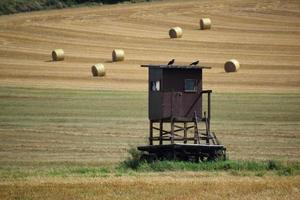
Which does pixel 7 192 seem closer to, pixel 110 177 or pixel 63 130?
pixel 110 177

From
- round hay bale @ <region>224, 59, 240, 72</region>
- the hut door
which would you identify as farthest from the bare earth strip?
round hay bale @ <region>224, 59, 240, 72</region>

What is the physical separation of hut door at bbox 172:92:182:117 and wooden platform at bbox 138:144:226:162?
1393 millimetres

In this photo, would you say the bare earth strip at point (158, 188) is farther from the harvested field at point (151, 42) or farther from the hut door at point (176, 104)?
the harvested field at point (151, 42)

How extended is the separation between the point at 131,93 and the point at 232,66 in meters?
8.18

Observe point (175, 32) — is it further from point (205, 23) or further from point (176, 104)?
point (176, 104)

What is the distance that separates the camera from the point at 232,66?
53094 millimetres

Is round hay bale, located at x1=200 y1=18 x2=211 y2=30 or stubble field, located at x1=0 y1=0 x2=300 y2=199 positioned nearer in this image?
stubble field, located at x1=0 y1=0 x2=300 y2=199

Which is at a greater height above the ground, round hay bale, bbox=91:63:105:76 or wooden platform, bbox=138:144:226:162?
round hay bale, bbox=91:63:105:76

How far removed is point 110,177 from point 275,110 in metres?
16.9

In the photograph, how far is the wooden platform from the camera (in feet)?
96.5

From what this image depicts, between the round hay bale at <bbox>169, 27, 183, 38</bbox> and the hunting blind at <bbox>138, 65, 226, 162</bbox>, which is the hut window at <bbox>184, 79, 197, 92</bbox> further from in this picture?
the round hay bale at <bbox>169, 27, 183, 38</bbox>

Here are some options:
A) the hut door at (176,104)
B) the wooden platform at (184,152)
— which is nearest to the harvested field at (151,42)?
the hut door at (176,104)

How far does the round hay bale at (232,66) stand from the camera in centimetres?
5306

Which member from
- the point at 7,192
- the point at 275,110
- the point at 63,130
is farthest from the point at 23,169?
the point at 275,110
